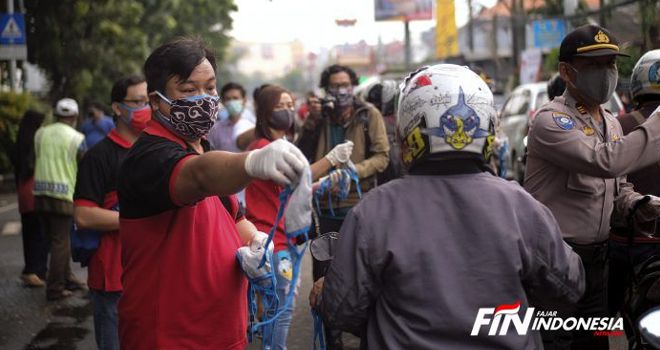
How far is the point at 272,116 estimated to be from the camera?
5750 millimetres

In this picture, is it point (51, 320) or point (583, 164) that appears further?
point (51, 320)

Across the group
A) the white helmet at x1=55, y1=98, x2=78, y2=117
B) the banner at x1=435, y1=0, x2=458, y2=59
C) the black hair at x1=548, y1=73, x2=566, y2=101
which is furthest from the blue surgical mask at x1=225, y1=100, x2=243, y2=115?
the banner at x1=435, y1=0, x2=458, y2=59

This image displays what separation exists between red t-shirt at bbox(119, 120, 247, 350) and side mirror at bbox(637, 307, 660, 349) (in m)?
1.34

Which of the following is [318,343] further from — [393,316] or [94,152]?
[94,152]

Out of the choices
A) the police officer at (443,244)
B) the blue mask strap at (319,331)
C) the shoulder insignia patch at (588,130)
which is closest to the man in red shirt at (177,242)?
the blue mask strap at (319,331)

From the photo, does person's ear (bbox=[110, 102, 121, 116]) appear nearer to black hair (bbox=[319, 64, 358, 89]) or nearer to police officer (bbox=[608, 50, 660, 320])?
black hair (bbox=[319, 64, 358, 89])

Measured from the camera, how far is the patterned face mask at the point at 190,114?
2986 millimetres

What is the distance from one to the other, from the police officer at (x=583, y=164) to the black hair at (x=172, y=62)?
184 centimetres

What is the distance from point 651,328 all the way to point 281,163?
1.13 meters

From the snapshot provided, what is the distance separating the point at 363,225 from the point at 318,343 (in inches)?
26.5

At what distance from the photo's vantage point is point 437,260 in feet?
8.11

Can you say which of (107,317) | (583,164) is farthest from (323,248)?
(107,317)

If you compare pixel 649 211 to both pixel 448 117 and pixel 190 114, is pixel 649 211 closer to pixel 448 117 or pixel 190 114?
pixel 448 117

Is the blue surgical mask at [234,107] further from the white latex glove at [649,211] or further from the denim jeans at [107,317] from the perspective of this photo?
Result: the white latex glove at [649,211]
